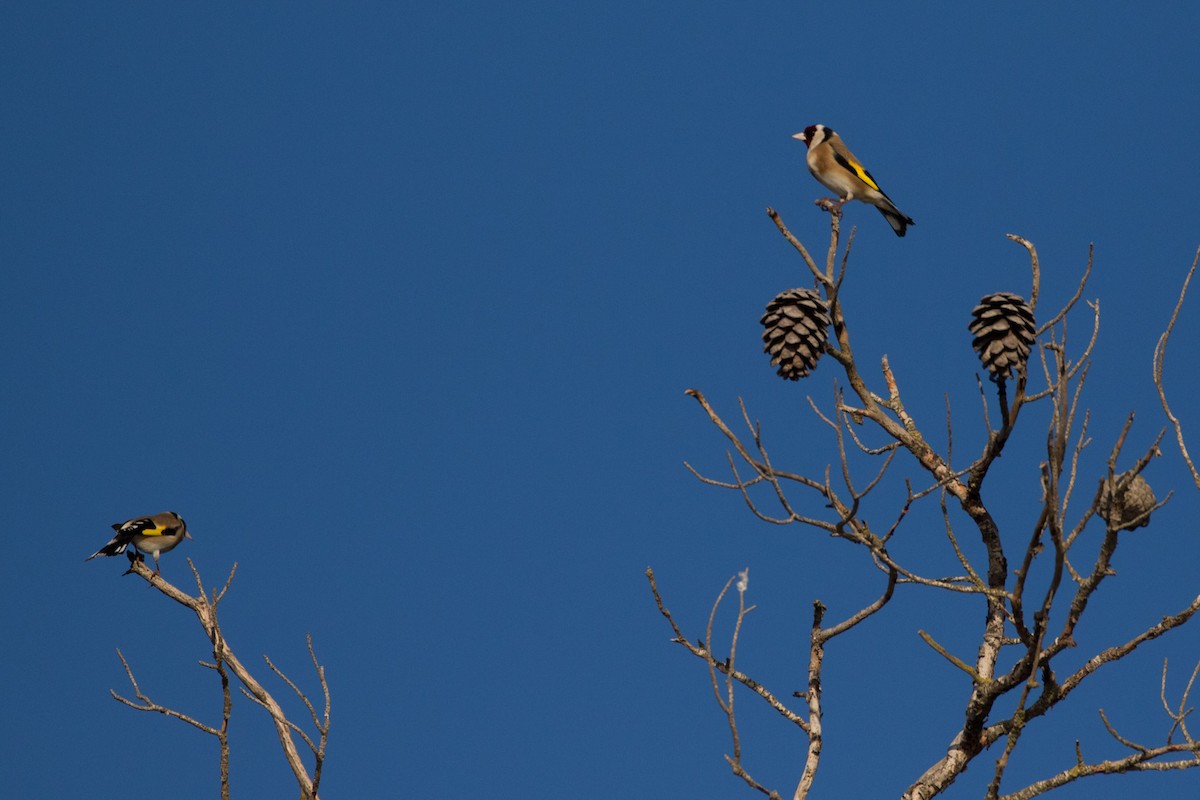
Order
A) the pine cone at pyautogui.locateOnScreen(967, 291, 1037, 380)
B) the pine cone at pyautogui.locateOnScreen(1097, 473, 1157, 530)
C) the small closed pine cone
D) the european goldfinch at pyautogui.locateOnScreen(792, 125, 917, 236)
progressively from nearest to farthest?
the pine cone at pyautogui.locateOnScreen(1097, 473, 1157, 530)
the pine cone at pyautogui.locateOnScreen(967, 291, 1037, 380)
the small closed pine cone
the european goldfinch at pyautogui.locateOnScreen(792, 125, 917, 236)

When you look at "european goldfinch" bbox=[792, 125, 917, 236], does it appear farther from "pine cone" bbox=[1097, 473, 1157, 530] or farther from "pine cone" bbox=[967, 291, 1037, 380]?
"pine cone" bbox=[1097, 473, 1157, 530]

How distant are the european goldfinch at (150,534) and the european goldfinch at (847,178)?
510 cm

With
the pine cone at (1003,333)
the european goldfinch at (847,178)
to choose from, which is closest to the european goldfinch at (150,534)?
the european goldfinch at (847,178)

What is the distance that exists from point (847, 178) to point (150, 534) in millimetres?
5600

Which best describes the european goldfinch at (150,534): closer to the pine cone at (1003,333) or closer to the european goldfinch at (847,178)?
the european goldfinch at (847,178)

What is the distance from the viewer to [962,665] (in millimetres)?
4340

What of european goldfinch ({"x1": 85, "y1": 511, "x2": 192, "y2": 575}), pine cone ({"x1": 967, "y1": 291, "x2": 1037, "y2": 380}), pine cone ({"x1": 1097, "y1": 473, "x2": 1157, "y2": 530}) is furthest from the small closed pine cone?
european goldfinch ({"x1": 85, "y1": 511, "x2": 192, "y2": 575})

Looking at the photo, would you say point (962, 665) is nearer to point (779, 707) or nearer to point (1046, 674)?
point (1046, 674)

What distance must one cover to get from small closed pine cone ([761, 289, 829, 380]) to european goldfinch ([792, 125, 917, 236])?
166 inches

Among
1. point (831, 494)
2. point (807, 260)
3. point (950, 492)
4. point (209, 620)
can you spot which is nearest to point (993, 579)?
point (950, 492)

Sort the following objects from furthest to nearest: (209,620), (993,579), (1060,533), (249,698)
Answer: (209,620)
(249,698)
(993,579)
(1060,533)

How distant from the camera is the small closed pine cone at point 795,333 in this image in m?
5.02

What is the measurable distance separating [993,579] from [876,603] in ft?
1.58

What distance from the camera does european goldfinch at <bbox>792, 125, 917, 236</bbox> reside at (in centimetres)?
920
